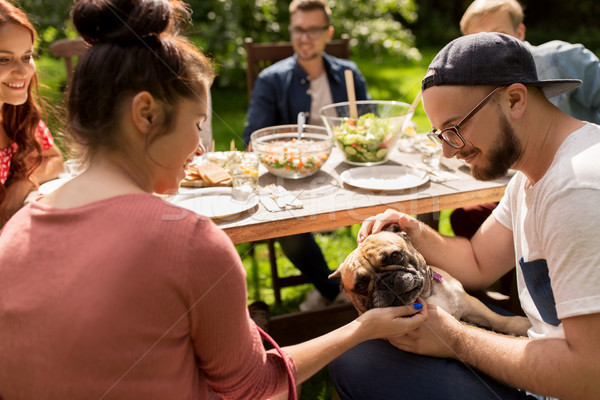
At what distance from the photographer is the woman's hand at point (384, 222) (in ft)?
7.24

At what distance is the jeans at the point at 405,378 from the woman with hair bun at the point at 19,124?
1.98 m

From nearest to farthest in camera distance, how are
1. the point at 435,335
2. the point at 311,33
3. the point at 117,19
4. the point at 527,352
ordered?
the point at 117,19 < the point at 527,352 < the point at 435,335 < the point at 311,33

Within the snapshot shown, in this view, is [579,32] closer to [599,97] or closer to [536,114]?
[599,97]

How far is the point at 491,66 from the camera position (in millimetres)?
1707

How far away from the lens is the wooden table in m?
2.22

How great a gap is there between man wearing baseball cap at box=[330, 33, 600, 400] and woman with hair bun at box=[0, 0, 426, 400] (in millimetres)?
789

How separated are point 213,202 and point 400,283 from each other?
41.8 inches

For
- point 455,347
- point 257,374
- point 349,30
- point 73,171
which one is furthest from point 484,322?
point 349,30

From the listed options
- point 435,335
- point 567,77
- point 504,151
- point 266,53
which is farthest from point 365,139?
point 266,53

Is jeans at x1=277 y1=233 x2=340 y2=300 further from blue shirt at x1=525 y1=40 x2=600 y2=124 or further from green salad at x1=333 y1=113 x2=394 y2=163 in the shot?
blue shirt at x1=525 y1=40 x2=600 y2=124

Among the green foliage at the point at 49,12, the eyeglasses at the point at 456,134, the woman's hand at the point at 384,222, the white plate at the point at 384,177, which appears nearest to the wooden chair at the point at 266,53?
the white plate at the point at 384,177

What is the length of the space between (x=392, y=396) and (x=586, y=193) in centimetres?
104

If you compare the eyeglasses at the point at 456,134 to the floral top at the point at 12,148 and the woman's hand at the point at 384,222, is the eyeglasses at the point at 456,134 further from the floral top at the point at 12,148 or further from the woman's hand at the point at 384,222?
the floral top at the point at 12,148

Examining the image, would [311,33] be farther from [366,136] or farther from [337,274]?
[337,274]
